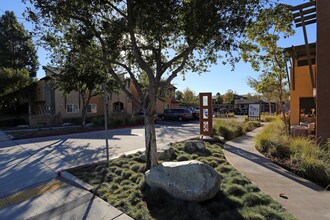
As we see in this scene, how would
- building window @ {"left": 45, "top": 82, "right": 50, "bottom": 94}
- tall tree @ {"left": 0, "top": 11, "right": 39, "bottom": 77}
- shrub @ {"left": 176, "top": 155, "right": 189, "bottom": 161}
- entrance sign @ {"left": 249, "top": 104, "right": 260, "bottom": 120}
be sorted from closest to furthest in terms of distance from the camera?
shrub @ {"left": 176, "top": 155, "right": 189, "bottom": 161} → entrance sign @ {"left": 249, "top": 104, "right": 260, "bottom": 120} → building window @ {"left": 45, "top": 82, "right": 50, "bottom": 94} → tall tree @ {"left": 0, "top": 11, "right": 39, "bottom": 77}

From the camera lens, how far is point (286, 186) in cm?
528

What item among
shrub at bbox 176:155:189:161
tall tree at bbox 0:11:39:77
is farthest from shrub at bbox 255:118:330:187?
tall tree at bbox 0:11:39:77

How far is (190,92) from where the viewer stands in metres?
62.7

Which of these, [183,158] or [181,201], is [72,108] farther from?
[181,201]

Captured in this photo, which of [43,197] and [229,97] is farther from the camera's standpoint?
[229,97]

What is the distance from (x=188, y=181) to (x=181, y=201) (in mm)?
396

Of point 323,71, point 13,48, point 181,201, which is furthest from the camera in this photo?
point 13,48

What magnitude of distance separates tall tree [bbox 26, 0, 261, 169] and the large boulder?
4.38 ft

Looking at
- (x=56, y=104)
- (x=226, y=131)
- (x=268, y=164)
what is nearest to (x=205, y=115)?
(x=226, y=131)

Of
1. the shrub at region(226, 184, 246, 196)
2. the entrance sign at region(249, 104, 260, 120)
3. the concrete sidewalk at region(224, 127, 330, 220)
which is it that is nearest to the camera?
the concrete sidewalk at region(224, 127, 330, 220)

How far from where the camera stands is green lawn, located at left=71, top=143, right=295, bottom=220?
3.95 m

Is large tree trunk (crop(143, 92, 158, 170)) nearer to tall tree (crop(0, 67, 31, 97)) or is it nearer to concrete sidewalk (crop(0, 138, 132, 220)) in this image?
concrete sidewalk (crop(0, 138, 132, 220))

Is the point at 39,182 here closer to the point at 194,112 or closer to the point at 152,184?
the point at 152,184

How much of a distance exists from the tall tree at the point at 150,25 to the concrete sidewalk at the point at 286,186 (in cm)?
276
